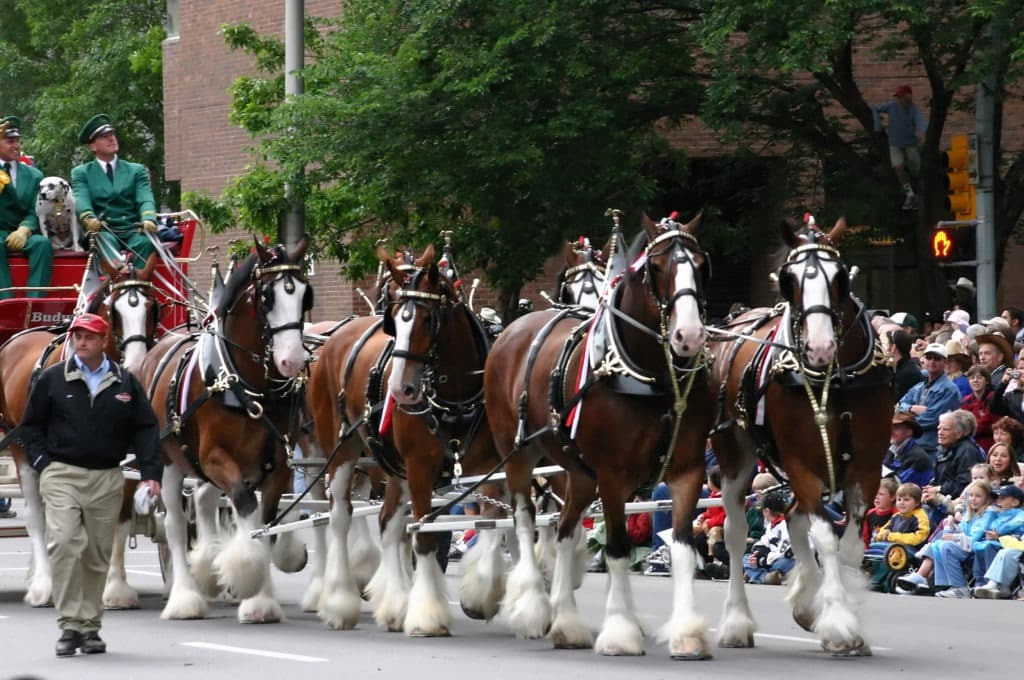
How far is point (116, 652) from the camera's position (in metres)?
11.5

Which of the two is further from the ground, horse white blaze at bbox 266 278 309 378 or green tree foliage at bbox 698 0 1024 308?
green tree foliage at bbox 698 0 1024 308

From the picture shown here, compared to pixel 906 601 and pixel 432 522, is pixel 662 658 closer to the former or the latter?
pixel 432 522

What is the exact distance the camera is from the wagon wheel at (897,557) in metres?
15.4

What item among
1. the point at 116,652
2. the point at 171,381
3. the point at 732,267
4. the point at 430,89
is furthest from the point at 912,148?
the point at 116,652

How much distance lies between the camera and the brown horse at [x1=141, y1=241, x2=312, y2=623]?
41.7 ft

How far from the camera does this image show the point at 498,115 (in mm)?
22109

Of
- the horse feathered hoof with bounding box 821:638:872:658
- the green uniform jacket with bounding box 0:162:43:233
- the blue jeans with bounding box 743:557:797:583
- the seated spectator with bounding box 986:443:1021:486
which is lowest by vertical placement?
the blue jeans with bounding box 743:557:797:583

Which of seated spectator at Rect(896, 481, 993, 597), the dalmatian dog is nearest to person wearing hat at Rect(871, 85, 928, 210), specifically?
seated spectator at Rect(896, 481, 993, 597)

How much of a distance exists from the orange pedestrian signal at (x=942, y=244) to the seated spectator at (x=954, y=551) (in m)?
4.40

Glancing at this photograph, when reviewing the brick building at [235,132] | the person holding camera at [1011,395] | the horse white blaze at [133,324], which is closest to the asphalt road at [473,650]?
the horse white blaze at [133,324]

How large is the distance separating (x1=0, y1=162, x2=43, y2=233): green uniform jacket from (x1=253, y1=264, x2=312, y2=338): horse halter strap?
11.6 ft

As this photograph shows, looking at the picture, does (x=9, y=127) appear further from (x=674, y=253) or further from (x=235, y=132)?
(x=235, y=132)

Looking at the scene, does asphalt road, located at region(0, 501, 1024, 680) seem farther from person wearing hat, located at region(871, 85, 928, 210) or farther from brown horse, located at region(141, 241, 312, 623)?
person wearing hat, located at region(871, 85, 928, 210)

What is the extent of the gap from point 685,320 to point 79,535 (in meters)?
3.69
